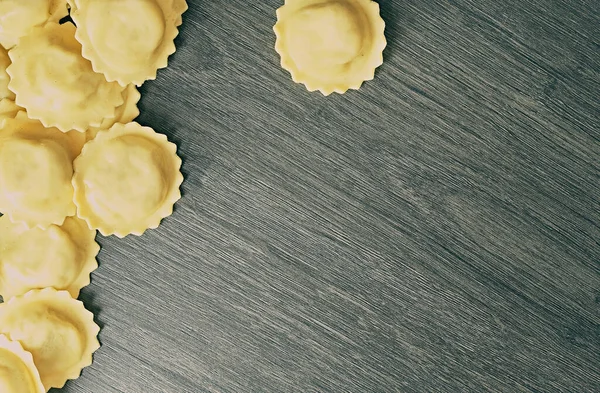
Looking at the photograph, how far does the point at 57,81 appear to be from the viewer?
117 cm

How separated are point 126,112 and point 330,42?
1.37 ft

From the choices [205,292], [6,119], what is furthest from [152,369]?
[6,119]

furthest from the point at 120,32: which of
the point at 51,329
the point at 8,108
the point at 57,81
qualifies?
the point at 51,329

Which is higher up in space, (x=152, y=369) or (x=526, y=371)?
(x=526, y=371)

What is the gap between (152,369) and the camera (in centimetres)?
130

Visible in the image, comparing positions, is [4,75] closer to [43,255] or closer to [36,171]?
[36,171]

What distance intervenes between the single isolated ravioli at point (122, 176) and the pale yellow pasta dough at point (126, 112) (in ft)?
0.05

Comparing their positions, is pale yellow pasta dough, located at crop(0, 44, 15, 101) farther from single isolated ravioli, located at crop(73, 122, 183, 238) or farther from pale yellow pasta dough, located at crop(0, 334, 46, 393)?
pale yellow pasta dough, located at crop(0, 334, 46, 393)

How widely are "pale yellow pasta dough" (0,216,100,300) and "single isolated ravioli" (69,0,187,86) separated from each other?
31 centimetres

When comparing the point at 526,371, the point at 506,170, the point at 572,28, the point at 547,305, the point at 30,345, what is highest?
the point at 572,28

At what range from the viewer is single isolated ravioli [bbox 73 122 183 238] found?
121cm

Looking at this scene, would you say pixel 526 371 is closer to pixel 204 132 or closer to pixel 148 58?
pixel 204 132

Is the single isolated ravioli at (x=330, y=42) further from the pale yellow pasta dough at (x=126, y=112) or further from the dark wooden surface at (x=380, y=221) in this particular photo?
the pale yellow pasta dough at (x=126, y=112)

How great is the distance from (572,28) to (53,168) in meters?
1.03
